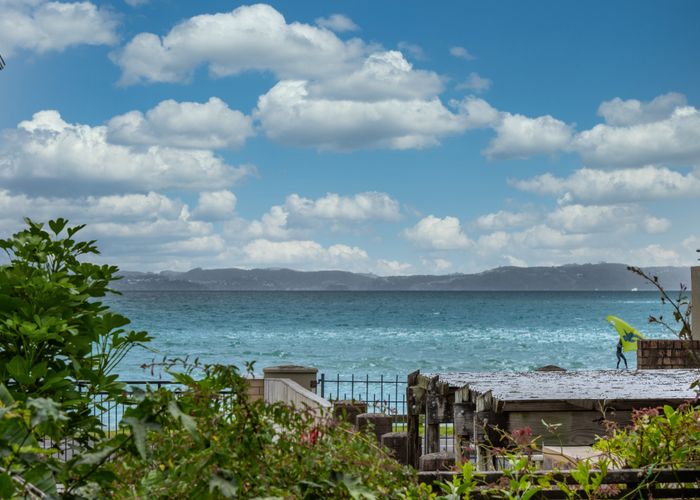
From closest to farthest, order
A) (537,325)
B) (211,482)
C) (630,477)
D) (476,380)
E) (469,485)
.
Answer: (211,482) < (469,485) < (630,477) < (476,380) < (537,325)

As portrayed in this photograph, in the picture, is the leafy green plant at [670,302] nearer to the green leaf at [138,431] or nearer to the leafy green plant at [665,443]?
the leafy green plant at [665,443]

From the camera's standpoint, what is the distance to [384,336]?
83875 millimetres

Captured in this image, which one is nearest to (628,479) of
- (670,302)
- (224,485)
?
(670,302)

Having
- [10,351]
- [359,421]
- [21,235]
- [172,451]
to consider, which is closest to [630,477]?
[172,451]

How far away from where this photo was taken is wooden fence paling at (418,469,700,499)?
10.6ft

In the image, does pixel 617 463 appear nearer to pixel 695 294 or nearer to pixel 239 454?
pixel 239 454

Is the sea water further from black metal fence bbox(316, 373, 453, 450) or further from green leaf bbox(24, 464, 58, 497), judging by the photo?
green leaf bbox(24, 464, 58, 497)

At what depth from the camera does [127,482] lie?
80.3 inches

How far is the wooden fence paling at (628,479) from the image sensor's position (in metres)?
3.22

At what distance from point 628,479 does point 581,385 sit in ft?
8.36

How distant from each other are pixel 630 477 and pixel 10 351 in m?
2.59

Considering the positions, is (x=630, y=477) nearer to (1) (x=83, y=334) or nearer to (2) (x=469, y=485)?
(2) (x=469, y=485)

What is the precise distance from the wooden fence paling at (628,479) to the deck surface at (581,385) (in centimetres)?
155

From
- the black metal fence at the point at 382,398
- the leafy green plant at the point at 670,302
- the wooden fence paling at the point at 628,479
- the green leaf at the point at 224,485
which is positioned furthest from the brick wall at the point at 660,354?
the green leaf at the point at 224,485
